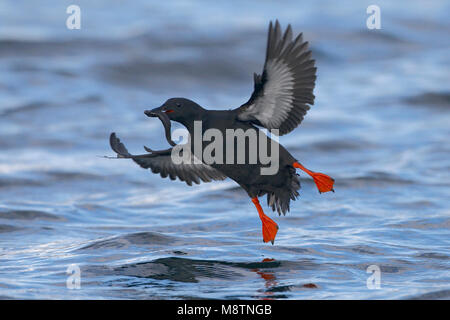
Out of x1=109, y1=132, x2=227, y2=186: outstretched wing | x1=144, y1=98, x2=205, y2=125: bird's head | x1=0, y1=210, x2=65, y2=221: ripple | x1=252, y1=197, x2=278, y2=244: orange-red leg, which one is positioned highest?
x1=144, y1=98, x2=205, y2=125: bird's head

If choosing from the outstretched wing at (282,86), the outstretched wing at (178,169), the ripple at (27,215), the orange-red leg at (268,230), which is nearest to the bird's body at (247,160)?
the outstretched wing at (282,86)

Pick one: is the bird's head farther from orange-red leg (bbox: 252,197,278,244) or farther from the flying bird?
orange-red leg (bbox: 252,197,278,244)

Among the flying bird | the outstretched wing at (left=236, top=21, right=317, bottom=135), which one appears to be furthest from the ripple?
the outstretched wing at (left=236, top=21, right=317, bottom=135)

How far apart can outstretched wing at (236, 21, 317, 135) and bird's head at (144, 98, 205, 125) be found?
1.25 feet

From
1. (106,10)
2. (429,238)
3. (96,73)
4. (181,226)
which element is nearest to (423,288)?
(429,238)

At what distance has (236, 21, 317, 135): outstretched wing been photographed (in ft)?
22.9

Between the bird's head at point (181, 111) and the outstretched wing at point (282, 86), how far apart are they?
1.25 feet

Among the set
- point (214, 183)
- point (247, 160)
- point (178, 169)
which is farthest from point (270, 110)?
point (214, 183)

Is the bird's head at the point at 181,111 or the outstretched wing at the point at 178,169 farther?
the outstretched wing at the point at 178,169

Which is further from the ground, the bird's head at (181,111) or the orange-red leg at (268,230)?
the bird's head at (181,111)

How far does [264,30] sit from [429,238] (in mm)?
14444

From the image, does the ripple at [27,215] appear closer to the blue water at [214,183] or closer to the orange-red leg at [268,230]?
the blue water at [214,183]

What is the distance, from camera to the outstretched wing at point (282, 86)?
22.9ft

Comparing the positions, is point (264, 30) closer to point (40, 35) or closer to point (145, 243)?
point (40, 35)
